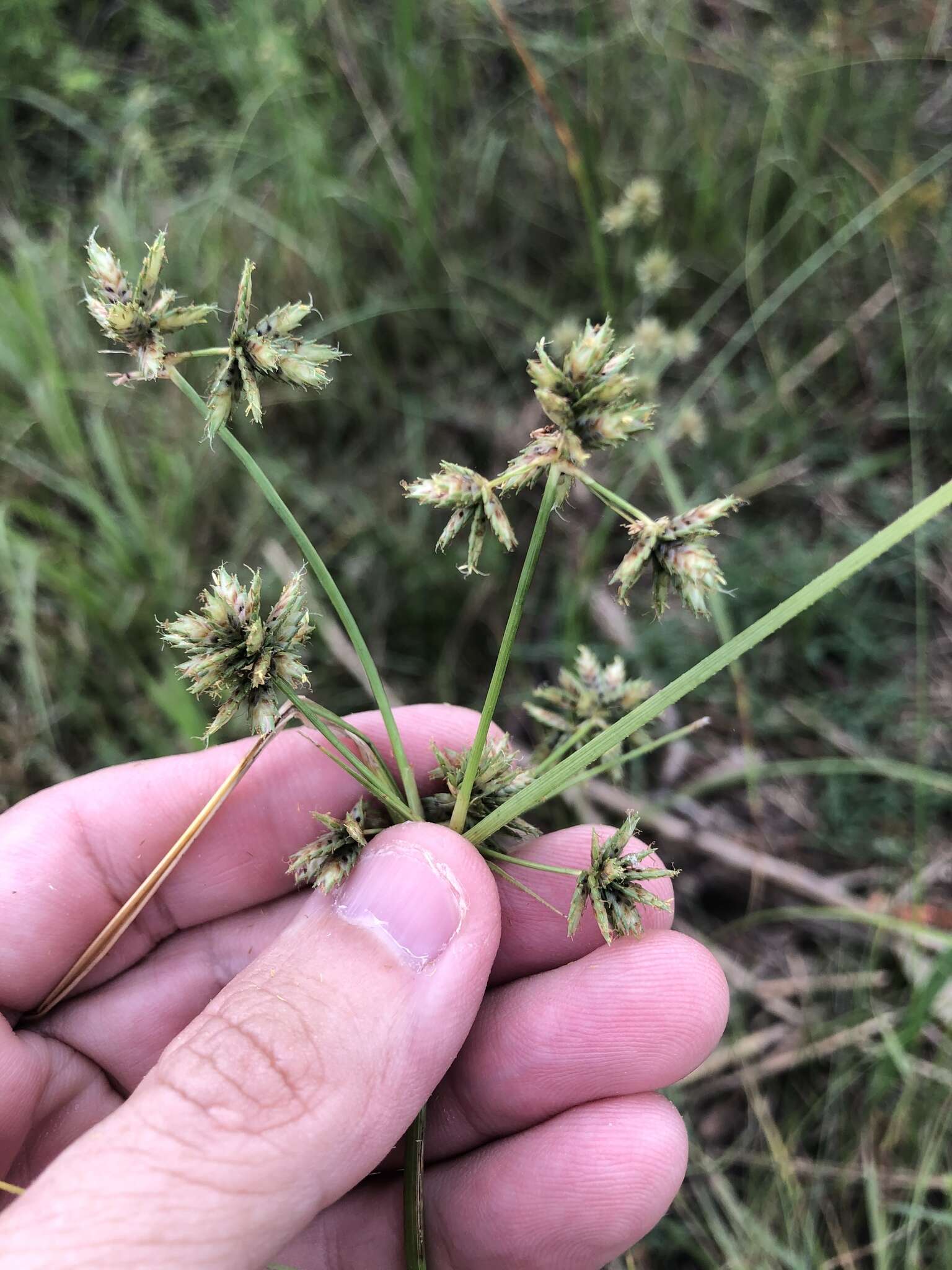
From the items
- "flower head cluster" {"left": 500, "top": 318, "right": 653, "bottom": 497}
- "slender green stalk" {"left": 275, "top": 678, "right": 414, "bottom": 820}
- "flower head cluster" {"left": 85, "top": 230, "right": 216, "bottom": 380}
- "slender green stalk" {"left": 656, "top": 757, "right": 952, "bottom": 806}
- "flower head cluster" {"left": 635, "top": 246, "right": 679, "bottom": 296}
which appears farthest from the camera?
→ "flower head cluster" {"left": 635, "top": 246, "right": 679, "bottom": 296}

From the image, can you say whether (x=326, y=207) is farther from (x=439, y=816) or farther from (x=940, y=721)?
(x=940, y=721)

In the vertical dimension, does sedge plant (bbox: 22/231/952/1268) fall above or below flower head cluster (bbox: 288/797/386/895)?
above

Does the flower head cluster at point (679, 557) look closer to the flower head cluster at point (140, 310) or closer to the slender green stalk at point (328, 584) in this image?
the slender green stalk at point (328, 584)

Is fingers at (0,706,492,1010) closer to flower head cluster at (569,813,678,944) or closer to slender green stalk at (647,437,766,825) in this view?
flower head cluster at (569,813,678,944)

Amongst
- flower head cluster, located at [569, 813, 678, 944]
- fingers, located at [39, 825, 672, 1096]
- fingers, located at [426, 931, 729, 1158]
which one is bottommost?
fingers, located at [426, 931, 729, 1158]

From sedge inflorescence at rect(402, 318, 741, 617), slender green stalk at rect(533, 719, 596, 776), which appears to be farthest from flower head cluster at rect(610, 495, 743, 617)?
slender green stalk at rect(533, 719, 596, 776)

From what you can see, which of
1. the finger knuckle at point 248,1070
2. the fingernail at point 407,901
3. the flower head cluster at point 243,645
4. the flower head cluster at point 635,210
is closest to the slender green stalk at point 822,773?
the fingernail at point 407,901

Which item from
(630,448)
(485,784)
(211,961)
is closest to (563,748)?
(485,784)

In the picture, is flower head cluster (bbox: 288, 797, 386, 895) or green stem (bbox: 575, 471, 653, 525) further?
flower head cluster (bbox: 288, 797, 386, 895)
